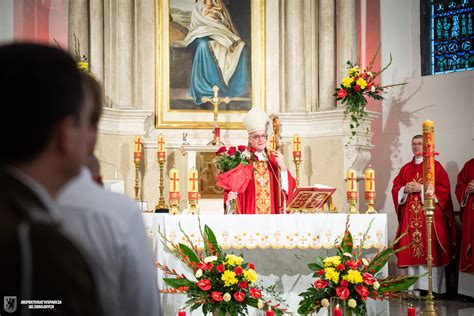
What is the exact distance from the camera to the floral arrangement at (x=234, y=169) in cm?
734

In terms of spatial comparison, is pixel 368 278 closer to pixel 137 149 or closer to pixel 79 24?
pixel 137 149

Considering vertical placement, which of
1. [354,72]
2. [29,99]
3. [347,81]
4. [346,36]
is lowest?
[29,99]

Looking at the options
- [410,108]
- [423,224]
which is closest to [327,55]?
[410,108]

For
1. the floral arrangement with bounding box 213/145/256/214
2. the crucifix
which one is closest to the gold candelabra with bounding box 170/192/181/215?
the floral arrangement with bounding box 213/145/256/214

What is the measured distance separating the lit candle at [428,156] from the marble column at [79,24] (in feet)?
16.2

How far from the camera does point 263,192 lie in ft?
26.0

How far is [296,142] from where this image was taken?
8.67 m

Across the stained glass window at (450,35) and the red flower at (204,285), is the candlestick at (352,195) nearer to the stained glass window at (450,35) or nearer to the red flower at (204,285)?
the red flower at (204,285)

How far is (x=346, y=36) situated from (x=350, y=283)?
5334mm

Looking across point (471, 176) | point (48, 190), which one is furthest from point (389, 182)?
point (48, 190)

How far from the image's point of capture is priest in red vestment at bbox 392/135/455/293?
10156 millimetres

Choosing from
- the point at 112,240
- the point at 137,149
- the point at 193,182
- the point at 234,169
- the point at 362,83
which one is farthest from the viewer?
the point at 362,83

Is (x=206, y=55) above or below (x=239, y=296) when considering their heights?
above

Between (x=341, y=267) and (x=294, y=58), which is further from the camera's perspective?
(x=294, y=58)
